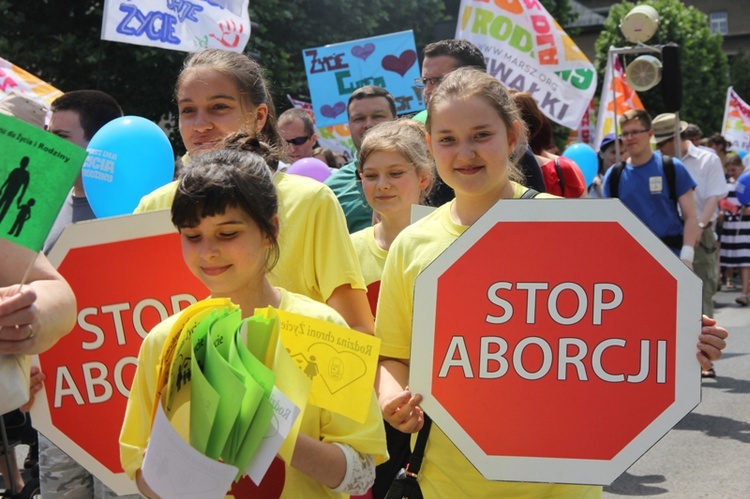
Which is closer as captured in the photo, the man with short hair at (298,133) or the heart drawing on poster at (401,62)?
the man with short hair at (298,133)

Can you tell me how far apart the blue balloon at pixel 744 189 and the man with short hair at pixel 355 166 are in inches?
422

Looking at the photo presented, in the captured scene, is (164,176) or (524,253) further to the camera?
(164,176)

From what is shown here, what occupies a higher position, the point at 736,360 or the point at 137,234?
the point at 137,234

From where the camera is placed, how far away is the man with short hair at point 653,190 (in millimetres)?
7586

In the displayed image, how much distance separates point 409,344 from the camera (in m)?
2.97

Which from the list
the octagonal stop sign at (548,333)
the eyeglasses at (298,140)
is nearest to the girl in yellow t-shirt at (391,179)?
the octagonal stop sign at (548,333)

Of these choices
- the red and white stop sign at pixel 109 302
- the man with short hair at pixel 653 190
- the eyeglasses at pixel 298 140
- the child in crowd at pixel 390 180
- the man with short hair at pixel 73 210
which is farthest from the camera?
the eyeglasses at pixel 298 140

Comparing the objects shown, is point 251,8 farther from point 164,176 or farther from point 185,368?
point 185,368

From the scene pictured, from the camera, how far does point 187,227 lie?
265 centimetres

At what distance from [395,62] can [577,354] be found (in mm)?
7360

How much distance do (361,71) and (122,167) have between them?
5.53 m

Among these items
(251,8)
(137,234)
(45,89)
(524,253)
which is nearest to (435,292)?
(524,253)

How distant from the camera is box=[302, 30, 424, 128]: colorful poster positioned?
9711 millimetres

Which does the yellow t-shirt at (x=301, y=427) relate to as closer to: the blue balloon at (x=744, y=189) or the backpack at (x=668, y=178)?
the backpack at (x=668, y=178)
